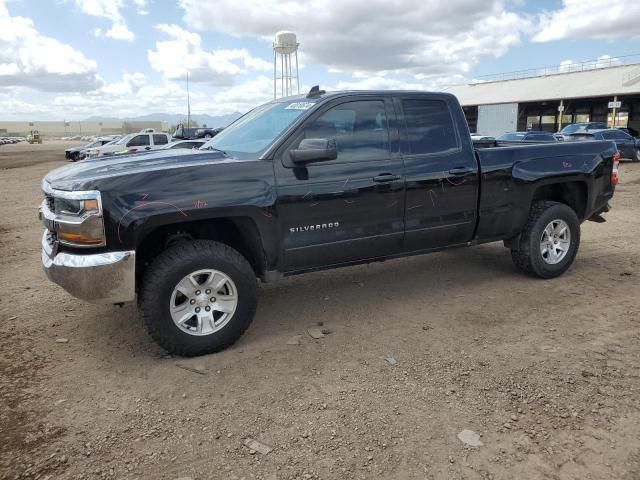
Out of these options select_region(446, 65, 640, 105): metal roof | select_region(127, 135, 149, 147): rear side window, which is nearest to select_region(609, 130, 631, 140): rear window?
select_region(446, 65, 640, 105): metal roof

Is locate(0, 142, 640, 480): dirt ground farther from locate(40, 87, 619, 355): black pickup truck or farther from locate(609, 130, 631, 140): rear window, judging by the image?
locate(609, 130, 631, 140): rear window

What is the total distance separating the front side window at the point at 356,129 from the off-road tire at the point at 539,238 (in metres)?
1.99

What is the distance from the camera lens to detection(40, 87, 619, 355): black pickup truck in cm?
348

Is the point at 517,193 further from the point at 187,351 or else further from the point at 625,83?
the point at 625,83

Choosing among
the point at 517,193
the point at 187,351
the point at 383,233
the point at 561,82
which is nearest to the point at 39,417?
the point at 187,351

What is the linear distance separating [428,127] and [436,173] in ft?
1.49

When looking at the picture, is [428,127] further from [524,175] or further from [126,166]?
[126,166]

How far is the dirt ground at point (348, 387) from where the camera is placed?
2641 mm

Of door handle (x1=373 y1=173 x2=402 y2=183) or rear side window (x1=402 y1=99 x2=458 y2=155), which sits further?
rear side window (x1=402 y1=99 x2=458 y2=155)

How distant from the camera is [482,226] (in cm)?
498

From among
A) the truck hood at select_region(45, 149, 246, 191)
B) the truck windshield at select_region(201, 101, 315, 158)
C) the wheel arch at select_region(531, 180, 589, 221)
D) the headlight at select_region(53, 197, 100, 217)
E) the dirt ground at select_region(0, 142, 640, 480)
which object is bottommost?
the dirt ground at select_region(0, 142, 640, 480)

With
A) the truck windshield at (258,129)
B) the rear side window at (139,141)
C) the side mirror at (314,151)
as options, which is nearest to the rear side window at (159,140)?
the rear side window at (139,141)

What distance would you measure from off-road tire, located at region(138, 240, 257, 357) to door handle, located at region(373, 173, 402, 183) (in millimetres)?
1314

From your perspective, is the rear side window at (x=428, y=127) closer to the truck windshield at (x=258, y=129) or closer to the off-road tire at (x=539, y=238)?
the truck windshield at (x=258, y=129)
